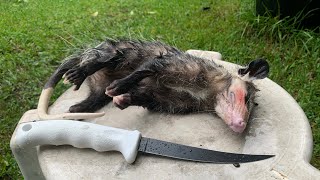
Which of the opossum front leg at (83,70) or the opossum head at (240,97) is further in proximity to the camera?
the opossum front leg at (83,70)

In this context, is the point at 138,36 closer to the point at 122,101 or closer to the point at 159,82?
the point at 159,82

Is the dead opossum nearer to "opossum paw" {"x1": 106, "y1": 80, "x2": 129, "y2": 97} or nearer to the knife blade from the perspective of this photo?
"opossum paw" {"x1": 106, "y1": 80, "x2": 129, "y2": 97}

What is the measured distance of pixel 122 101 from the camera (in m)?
1.94

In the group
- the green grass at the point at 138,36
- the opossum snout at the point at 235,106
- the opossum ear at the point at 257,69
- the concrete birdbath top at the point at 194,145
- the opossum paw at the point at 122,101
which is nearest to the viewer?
the concrete birdbath top at the point at 194,145

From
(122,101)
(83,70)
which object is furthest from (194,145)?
(83,70)

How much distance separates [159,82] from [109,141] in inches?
22.4

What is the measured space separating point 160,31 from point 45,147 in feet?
9.42

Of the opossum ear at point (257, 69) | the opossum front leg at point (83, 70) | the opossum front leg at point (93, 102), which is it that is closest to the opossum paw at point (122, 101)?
the opossum front leg at point (93, 102)

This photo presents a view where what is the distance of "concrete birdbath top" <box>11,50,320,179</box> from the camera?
1.61m

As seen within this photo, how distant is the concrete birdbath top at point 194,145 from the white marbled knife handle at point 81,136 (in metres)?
0.03

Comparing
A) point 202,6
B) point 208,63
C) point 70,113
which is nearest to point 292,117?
point 208,63

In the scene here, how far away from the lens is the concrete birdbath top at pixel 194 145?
63.4 inches

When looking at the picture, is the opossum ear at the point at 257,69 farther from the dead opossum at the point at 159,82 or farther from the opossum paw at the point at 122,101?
the opossum paw at the point at 122,101

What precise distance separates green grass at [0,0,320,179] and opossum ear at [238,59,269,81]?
133 cm
